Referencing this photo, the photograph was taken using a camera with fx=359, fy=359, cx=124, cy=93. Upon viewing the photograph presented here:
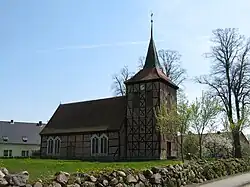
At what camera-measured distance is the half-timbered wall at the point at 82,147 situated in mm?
41406

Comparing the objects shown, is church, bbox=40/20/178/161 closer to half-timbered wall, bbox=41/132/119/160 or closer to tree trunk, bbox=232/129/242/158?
half-timbered wall, bbox=41/132/119/160

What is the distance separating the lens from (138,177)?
44.6 ft

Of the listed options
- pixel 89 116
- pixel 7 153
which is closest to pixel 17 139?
pixel 7 153

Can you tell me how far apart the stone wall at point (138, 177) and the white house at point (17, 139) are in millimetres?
50683

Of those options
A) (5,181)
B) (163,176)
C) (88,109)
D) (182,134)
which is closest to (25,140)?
(88,109)

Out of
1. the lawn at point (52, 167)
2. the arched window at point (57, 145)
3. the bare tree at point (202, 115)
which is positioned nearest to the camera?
the lawn at point (52, 167)

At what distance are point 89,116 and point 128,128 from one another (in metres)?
7.34

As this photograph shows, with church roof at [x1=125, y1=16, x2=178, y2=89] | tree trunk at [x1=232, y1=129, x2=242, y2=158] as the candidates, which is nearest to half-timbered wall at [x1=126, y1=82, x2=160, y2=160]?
church roof at [x1=125, y1=16, x2=178, y2=89]

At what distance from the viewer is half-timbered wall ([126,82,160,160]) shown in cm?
4000

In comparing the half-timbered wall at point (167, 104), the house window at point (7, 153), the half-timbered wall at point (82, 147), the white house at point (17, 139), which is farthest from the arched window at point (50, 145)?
the house window at point (7, 153)

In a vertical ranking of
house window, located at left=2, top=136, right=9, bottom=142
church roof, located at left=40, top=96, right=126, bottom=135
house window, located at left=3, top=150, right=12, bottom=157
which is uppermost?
church roof, located at left=40, top=96, right=126, bottom=135

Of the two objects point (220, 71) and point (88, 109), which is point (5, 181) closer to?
point (220, 71)

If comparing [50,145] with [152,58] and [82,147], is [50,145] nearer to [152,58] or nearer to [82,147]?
[82,147]

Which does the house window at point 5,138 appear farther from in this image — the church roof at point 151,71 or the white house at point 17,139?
the church roof at point 151,71
